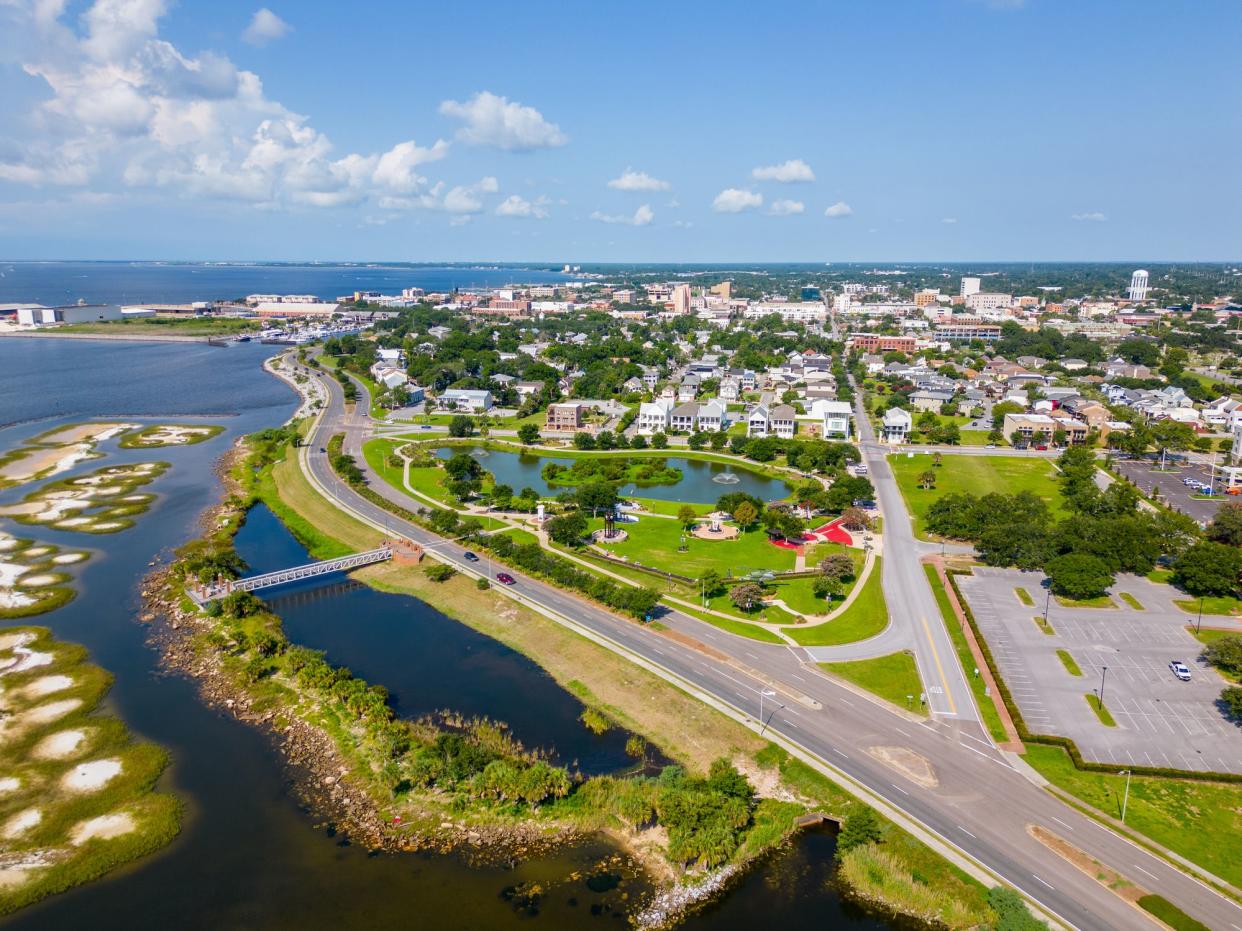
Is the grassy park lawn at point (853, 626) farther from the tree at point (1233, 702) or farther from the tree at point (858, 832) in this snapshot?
the tree at point (1233, 702)

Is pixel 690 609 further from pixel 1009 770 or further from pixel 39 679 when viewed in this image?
pixel 39 679

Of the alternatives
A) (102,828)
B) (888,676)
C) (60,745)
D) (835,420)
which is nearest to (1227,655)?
(888,676)

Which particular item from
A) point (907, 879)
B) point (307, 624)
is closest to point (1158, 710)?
point (907, 879)

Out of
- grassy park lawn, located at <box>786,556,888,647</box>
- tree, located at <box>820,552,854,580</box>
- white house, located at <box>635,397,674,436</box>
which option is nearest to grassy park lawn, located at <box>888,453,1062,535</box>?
tree, located at <box>820,552,854,580</box>

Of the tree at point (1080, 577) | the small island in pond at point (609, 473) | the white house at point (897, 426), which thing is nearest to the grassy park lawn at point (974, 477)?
the white house at point (897, 426)

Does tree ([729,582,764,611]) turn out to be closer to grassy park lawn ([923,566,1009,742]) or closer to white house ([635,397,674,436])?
grassy park lawn ([923,566,1009,742])
